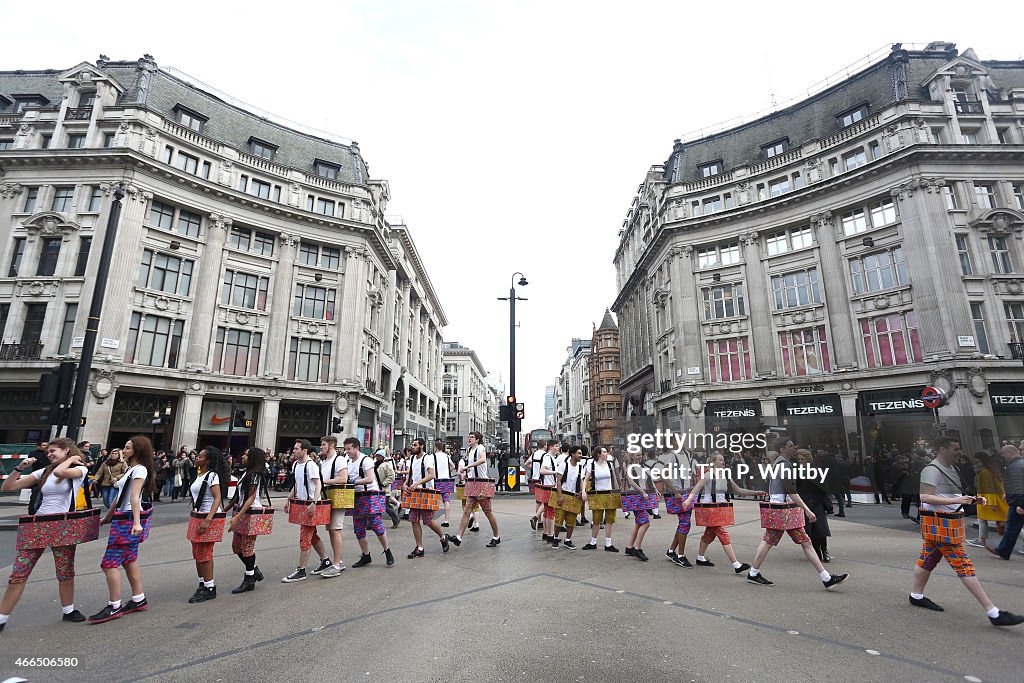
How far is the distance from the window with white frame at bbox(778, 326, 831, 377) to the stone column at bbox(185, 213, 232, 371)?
3507 centimetres

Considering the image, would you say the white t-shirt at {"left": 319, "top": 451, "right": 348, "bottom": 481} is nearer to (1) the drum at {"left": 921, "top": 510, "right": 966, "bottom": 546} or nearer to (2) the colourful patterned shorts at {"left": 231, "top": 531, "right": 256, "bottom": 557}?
(2) the colourful patterned shorts at {"left": 231, "top": 531, "right": 256, "bottom": 557}

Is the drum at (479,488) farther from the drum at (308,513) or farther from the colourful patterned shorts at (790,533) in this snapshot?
the colourful patterned shorts at (790,533)

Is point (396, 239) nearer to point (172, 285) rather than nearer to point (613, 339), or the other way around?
point (172, 285)

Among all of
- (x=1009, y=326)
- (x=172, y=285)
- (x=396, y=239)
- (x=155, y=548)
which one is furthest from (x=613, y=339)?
(x=155, y=548)

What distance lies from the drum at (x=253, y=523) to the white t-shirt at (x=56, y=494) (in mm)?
1746

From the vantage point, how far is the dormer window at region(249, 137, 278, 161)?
3350 centimetres

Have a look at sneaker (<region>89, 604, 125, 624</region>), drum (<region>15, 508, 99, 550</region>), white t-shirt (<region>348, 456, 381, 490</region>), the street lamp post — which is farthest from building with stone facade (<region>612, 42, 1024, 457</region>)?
drum (<region>15, 508, 99, 550</region>)

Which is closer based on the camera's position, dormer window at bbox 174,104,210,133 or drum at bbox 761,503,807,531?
drum at bbox 761,503,807,531

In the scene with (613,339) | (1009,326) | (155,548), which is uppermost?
(613,339)

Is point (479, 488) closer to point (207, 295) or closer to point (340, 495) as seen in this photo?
point (340, 495)

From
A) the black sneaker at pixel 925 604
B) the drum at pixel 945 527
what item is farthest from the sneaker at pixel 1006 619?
the drum at pixel 945 527

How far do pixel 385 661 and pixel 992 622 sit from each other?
19.9 feet

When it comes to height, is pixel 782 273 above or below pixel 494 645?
above

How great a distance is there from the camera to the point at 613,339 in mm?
70250
